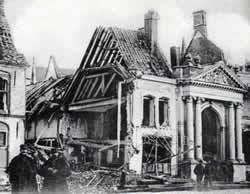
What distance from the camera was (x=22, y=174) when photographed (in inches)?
336

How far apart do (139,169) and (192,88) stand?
3454 millimetres

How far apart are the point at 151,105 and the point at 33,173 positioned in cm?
860

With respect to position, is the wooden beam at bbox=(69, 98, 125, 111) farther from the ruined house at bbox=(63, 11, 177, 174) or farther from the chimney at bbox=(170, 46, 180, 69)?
the chimney at bbox=(170, 46, 180, 69)

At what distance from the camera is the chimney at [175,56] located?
59.4 ft

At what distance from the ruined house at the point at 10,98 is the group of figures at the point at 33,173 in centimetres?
484

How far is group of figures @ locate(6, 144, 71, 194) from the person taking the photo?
28.0ft

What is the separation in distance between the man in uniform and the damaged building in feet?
20.4

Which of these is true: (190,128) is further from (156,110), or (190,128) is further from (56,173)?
(56,173)

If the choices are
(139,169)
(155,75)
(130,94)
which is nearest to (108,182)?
(139,169)

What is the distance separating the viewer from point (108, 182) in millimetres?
13781

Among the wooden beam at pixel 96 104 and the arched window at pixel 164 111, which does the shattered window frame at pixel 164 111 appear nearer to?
the arched window at pixel 164 111

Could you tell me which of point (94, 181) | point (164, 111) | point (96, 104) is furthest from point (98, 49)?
point (94, 181)

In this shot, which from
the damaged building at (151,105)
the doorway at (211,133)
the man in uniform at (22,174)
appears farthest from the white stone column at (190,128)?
the man in uniform at (22,174)

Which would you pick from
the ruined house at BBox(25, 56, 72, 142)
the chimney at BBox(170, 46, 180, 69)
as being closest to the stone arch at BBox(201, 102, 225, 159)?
the chimney at BBox(170, 46, 180, 69)
